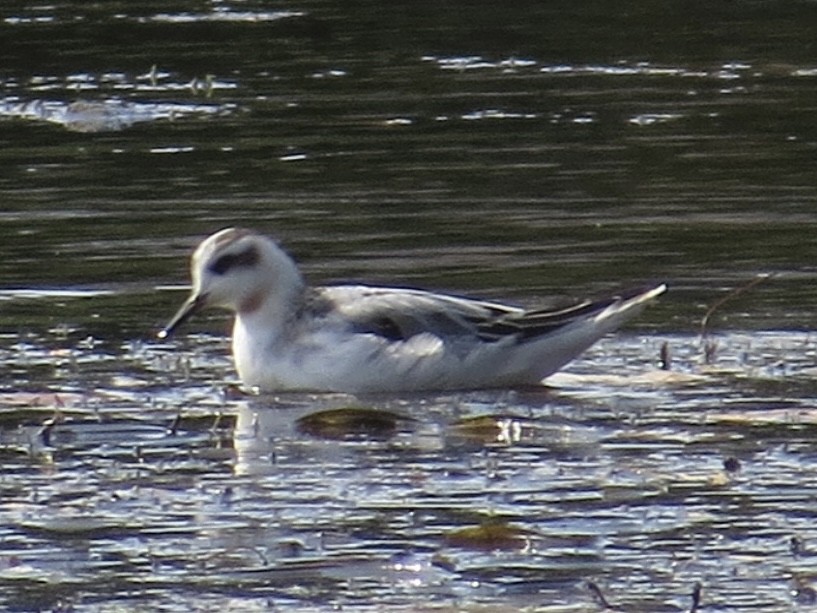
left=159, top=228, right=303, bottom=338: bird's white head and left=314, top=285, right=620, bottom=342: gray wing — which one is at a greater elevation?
left=159, top=228, right=303, bottom=338: bird's white head

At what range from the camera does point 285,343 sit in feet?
40.5

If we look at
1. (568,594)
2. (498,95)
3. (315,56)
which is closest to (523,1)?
(315,56)

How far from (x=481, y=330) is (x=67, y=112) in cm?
873

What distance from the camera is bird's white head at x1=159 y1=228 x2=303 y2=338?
41.0 ft

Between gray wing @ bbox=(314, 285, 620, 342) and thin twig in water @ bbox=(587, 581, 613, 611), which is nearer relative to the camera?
thin twig in water @ bbox=(587, 581, 613, 611)

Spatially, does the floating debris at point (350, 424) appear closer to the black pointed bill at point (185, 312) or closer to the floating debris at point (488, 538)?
the black pointed bill at point (185, 312)

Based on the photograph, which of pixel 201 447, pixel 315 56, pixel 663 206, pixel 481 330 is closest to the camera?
pixel 201 447

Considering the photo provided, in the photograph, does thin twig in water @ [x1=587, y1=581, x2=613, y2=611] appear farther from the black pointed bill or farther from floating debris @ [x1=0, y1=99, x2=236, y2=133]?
floating debris @ [x1=0, y1=99, x2=236, y2=133]

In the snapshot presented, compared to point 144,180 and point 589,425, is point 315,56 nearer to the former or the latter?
point 144,180

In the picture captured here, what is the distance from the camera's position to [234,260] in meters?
12.5

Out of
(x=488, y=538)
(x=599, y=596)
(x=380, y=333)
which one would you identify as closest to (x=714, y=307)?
(x=380, y=333)

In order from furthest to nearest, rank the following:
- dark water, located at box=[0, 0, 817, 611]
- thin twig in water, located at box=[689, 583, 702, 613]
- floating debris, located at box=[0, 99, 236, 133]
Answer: floating debris, located at box=[0, 99, 236, 133]
dark water, located at box=[0, 0, 817, 611]
thin twig in water, located at box=[689, 583, 702, 613]

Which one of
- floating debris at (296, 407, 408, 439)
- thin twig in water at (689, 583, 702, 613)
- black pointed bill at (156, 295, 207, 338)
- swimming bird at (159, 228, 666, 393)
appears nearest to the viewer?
thin twig in water at (689, 583, 702, 613)

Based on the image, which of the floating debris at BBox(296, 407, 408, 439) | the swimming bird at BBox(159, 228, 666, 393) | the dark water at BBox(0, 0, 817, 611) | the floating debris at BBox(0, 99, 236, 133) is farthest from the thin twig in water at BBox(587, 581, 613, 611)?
the floating debris at BBox(0, 99, 236, 133)
